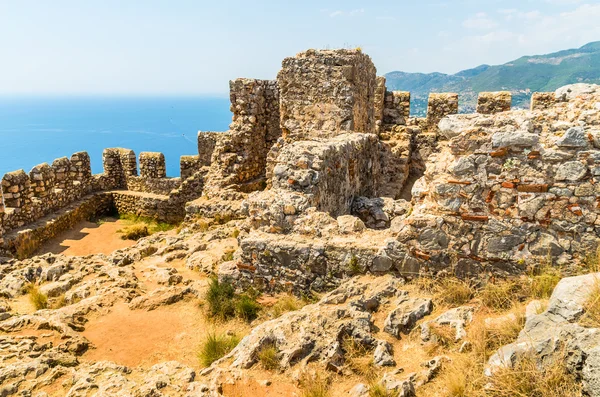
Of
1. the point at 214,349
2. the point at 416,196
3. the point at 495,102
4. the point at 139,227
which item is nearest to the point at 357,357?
the point at 214,349

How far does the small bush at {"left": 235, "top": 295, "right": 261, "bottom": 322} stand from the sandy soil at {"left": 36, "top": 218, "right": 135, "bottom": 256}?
368 inches

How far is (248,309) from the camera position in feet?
17.7

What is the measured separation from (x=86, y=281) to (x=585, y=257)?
24.1ft

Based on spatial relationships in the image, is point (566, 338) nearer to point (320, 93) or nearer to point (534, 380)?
point (534, 380)

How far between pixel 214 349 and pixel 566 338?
3.31m

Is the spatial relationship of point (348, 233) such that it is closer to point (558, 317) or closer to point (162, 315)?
point (558, 317)

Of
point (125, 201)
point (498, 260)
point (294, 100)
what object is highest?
point (294, 100)

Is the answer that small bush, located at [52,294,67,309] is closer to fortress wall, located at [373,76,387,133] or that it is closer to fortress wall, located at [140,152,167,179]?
fortress wall, located at [373,76,387,133]

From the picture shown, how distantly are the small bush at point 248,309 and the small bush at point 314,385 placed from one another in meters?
1.83

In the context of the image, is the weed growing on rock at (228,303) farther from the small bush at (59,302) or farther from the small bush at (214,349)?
the small bush at (59,302)

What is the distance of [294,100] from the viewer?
9.88 m

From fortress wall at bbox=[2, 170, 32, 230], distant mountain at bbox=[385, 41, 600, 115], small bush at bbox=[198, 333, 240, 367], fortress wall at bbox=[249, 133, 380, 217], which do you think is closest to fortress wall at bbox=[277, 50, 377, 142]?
fortress wall at bbox=[249, 133, 380, 217]

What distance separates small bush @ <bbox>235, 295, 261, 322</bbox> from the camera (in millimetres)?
5385

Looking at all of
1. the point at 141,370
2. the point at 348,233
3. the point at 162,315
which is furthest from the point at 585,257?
the point at 162,315
